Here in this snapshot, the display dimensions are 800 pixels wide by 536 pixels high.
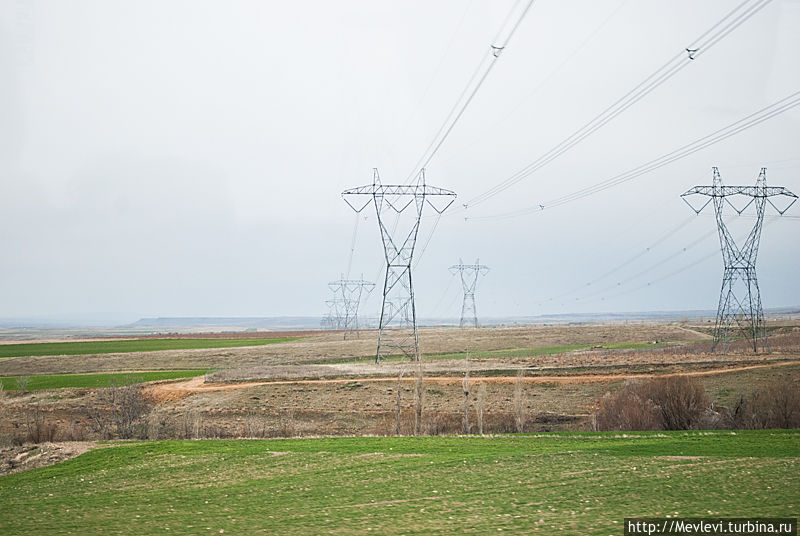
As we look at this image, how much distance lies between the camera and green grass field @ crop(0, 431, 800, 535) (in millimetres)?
12773

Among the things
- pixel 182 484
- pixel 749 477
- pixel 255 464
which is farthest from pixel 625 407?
pixel 182 484

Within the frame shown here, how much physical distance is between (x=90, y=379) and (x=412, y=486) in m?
50.5

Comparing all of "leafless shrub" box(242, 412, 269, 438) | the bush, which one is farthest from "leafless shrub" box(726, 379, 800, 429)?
"leafless shrub" box(242, 412, 269, 438)

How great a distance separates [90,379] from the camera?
2312 inches

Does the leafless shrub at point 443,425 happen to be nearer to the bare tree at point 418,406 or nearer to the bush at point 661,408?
the bare tree at point 418,406

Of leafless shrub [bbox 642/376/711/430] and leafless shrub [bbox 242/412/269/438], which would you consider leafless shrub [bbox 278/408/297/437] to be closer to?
leafless shrub [bbox 242/412/269/438]

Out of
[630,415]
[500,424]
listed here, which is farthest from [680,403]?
[500,424]

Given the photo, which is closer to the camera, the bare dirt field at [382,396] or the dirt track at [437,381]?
the bare dirt field at [382,396]

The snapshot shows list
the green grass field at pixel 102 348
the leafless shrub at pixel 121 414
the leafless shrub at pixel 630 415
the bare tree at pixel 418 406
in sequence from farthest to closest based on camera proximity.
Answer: the green grass field at pixel 102 348
the leafless shrub at pixel 121 414
the bare tree at pixel 418 406
the leafless shrub at pixel 630 415

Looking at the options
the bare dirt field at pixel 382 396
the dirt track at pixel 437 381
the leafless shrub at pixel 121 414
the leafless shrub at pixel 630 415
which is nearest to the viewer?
the leafless shrub at pixel 630 415

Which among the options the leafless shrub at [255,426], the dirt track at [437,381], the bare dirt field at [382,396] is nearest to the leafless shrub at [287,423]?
the bare dirt field at [382,396]

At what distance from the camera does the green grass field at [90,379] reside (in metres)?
53.7

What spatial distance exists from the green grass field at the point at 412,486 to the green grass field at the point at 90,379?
3318cm

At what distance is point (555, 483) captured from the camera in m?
15.8
